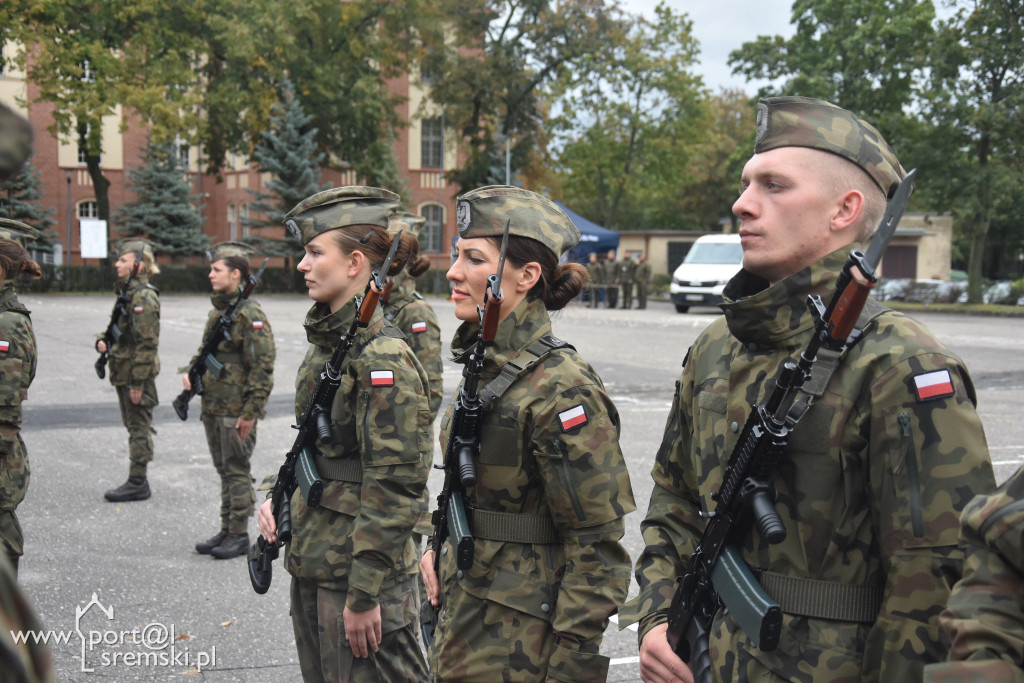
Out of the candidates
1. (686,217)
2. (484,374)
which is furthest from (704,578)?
(686,217)

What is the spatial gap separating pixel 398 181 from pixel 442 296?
12.8m

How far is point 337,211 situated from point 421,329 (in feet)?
9.29

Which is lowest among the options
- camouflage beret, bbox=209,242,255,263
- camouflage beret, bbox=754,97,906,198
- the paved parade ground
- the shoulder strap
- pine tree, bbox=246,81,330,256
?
the paved parade ground

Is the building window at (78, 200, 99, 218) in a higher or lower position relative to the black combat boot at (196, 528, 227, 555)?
higher

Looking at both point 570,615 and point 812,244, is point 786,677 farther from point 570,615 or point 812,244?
point 812,244

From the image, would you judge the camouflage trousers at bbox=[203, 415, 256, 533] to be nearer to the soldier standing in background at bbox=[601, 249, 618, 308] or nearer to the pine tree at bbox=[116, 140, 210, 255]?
the soldier standing in background at bbox=[601, 249, 618, 308]

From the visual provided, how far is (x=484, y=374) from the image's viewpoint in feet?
9.90

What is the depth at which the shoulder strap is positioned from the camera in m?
2.88

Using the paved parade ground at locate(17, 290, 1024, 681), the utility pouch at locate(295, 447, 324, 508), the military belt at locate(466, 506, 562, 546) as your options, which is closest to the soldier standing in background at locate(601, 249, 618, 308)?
the paved parade ground at locate(17, 290, 1024, 681)

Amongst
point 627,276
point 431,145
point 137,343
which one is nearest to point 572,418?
point 137,343

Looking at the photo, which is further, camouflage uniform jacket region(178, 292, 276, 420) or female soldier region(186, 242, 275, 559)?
camouflage uniform jacket region(178, 292, 276, 420)

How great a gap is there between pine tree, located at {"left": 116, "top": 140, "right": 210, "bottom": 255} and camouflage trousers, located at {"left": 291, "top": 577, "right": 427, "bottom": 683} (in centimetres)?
4386

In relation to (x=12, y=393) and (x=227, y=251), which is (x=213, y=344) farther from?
(x=12, y=393)

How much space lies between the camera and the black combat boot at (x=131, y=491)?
7.98m
